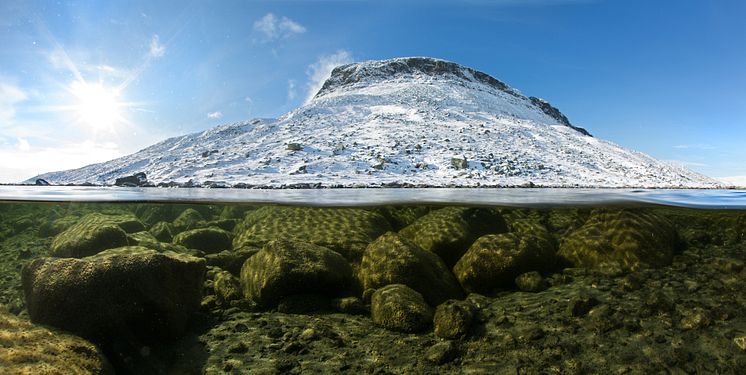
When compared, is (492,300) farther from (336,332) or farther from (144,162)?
(144,162)

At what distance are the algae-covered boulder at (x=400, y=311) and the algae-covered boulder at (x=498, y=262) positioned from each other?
140 cm

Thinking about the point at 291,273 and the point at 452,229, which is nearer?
the point at 291,273

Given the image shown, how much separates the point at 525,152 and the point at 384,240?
60158 mm

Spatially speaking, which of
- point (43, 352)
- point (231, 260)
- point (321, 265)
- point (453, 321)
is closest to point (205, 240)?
point (231, 260)

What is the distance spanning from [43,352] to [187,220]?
7355 mm

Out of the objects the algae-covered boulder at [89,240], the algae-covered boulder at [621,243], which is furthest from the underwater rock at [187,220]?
the algae-covered boulder at [621,243]

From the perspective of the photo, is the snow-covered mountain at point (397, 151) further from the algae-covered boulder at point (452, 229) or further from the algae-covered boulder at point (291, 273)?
the algae-covered boulder at point (291, 273)

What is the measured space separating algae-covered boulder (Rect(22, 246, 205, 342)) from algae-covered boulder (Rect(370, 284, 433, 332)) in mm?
2658

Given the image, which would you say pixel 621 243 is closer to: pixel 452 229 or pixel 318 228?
pixel 452 229

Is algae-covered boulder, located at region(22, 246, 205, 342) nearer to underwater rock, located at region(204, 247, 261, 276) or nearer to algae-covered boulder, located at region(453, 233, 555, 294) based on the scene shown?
underwater rock, located at region(204, 247, 261, 276)

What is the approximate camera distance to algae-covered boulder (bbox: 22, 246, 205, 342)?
463cm

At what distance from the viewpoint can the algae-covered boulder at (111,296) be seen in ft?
15.2

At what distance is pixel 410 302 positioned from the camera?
5074mm

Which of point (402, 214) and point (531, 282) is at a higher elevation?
point (402, 214)
